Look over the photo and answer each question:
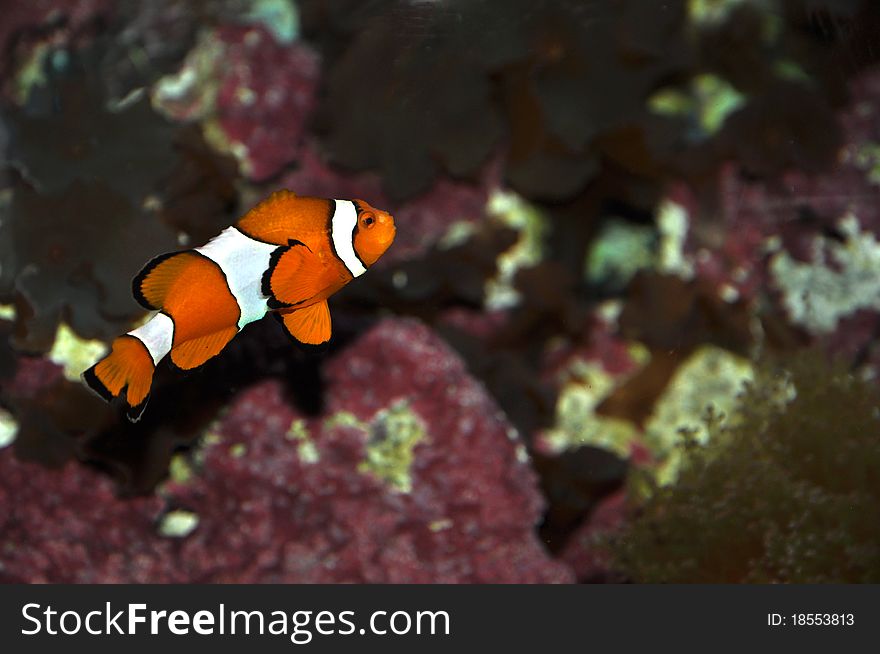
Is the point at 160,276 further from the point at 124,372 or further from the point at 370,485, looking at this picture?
the point at 370,485

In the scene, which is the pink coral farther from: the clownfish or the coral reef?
the clownfish

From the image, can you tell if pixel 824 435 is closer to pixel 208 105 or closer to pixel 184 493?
pixel 184 493

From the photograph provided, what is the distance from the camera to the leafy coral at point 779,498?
2.07m

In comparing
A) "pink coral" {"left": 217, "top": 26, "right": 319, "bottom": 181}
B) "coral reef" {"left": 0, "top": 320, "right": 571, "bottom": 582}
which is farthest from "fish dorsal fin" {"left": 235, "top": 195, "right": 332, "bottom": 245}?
"pink coral" {"left": 217, "top": 26, "right": 319, "bottom": 181}

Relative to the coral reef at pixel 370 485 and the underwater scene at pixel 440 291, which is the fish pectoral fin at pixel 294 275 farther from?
the coral reef at pixel 370 485

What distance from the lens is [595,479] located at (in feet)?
8.30

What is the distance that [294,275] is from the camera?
1289mm

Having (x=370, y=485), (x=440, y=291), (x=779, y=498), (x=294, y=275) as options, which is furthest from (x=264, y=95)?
(x=779, y=498)

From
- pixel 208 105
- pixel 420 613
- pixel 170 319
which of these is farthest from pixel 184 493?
pixel 208 105

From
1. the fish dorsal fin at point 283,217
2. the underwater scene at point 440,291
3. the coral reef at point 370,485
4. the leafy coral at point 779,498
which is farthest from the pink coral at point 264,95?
the leafy coral at point 779,498

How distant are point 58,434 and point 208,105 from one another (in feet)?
3.70

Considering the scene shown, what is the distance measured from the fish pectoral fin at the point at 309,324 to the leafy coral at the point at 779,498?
4.30ft

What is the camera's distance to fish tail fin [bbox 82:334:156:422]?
1.33 m

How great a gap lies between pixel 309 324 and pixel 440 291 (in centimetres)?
131
